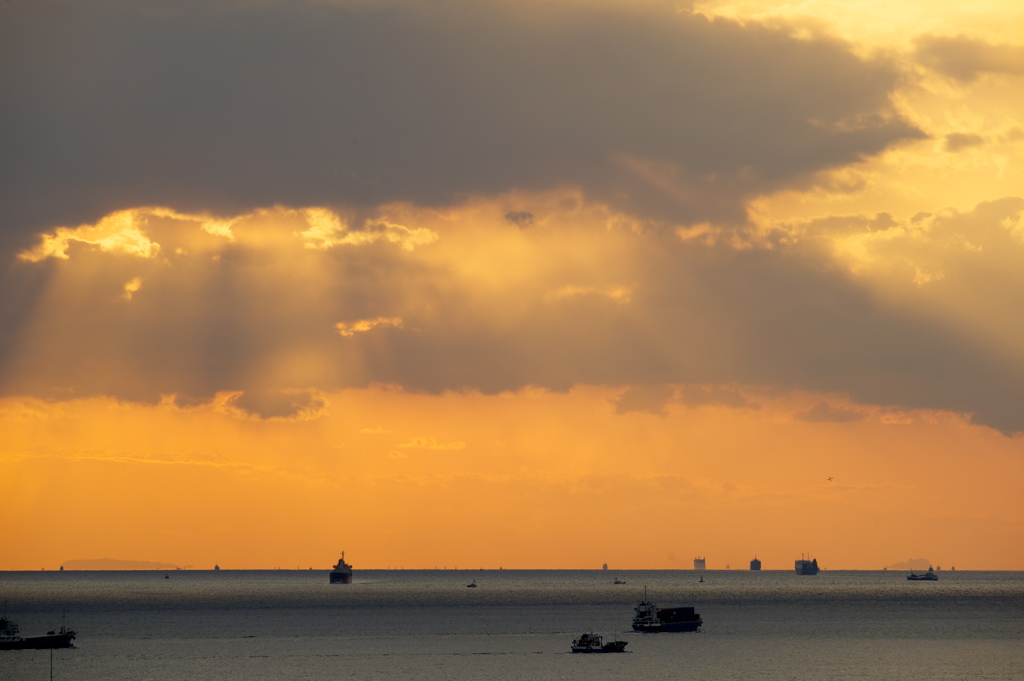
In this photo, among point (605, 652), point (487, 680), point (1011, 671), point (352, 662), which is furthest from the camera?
point (605, 652)

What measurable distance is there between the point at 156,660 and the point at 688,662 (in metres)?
80.9

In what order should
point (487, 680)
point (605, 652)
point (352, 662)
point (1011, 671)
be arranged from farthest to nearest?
point (605, 652), point (352, 662), point (1011, 671), point (487, 680)

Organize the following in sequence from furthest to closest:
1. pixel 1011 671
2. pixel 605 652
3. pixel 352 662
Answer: pixel 605 652 → pixel 352 662 → pixel 1011 671

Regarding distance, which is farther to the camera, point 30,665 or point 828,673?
point 30,665

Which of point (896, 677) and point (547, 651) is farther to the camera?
point (547, 651)

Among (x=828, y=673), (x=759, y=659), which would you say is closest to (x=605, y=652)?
A: (x=759, y=659)

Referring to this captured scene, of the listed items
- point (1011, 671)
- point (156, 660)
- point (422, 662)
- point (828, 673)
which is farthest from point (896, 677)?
point (156, 660)

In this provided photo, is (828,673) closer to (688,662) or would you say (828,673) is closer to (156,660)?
(688,662)

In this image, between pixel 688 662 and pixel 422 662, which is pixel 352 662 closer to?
pixel 422 662

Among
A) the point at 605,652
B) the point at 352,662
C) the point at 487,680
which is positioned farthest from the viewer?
the point at 605,652

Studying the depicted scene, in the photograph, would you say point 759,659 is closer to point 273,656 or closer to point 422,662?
point 422,662

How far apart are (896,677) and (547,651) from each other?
196 feet

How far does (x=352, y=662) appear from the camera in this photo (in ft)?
591

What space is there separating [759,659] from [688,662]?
12843 mm
